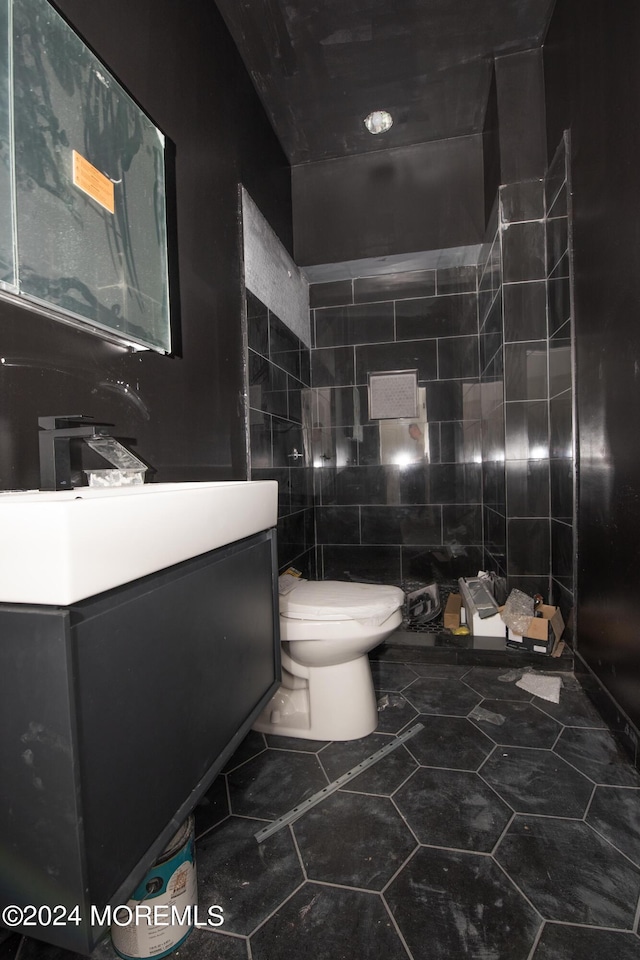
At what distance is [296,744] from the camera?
1.57 meters

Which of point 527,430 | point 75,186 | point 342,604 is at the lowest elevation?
point 342,604

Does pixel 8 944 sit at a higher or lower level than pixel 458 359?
lower

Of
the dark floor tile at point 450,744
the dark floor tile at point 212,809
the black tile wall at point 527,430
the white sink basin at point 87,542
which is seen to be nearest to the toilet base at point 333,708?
the dark floor tile at point 450,744

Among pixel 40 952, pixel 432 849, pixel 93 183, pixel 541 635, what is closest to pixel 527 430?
pixel 541 635

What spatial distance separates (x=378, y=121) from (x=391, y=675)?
283 cm

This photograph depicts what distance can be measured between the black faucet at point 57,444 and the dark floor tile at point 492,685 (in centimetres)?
170

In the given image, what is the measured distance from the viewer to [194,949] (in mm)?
896

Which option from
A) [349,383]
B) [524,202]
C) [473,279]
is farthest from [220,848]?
[473,279]

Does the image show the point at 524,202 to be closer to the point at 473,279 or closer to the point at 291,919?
the point at 473,279

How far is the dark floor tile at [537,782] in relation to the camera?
4.09 feet

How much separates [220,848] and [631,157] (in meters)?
2.19

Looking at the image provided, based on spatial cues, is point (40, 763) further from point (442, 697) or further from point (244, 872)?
point (442, 697)

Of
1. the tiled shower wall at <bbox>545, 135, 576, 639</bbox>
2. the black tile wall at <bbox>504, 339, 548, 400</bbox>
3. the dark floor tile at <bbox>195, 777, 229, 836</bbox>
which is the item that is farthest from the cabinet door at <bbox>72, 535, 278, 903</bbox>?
the black tile wall at <bbox>504, 339, 548, 400</bbox>

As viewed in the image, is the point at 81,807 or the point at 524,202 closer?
the point at 81,807
